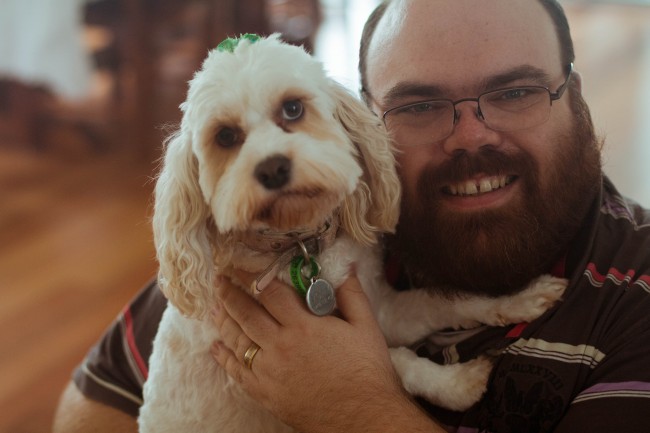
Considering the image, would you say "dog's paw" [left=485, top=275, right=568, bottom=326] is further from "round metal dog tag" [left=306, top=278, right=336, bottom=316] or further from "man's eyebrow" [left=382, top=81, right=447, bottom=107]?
"man's eyebrow" [left=382, top=81, right=447, bottom=107]

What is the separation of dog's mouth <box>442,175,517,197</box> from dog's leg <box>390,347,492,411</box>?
370 mm

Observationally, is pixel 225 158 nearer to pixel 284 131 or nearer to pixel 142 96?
pixel 284 131

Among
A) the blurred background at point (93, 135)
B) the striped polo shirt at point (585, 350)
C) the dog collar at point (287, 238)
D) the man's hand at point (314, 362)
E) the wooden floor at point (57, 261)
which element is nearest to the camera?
the striped polo shirt at point (585, 350)

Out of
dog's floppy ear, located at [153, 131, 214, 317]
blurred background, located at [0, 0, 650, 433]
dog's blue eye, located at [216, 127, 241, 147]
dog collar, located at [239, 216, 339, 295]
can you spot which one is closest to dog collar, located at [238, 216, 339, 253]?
dog collar, located at [239, 216, 339, 295]

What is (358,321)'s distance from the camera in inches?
57.1

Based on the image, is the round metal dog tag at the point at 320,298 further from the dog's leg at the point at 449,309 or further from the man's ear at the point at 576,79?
the man's ear at the point at 576,79

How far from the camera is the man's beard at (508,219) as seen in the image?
148 cm

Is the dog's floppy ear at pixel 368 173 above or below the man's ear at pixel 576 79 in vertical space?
below

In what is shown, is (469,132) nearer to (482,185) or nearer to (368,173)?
(482,185)

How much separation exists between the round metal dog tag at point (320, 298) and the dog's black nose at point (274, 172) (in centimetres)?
32

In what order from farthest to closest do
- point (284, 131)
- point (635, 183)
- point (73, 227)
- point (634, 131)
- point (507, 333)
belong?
point (634, 131), point (73, 227), point (635, 183), point (507, 333), point (284, 131)

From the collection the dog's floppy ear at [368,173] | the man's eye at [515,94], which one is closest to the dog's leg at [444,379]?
the dog's floppy ear at [368,173]

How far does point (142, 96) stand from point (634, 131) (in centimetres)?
330

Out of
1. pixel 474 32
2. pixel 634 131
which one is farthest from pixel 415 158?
pixel 634 131
